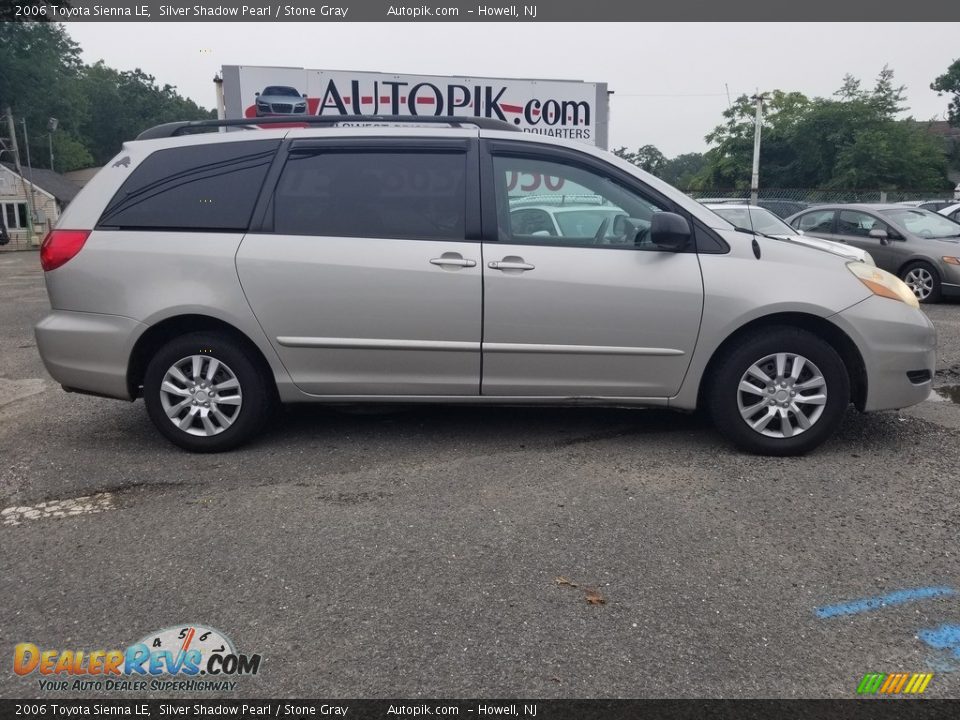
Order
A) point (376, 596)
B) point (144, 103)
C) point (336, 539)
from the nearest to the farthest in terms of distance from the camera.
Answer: point (376, 596)
point (336, 539)
point (144, 103)

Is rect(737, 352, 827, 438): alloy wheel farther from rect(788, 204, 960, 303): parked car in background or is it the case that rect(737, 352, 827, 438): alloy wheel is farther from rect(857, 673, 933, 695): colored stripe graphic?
rect(788, 204, 960, 303): parked car in background

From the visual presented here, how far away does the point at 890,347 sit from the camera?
14.5ft

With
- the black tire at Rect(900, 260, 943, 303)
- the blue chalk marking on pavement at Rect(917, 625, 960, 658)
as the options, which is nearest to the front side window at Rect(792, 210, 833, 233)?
the black tire at Rect(900, 260, 943, 303)

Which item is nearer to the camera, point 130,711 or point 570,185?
point 130,711

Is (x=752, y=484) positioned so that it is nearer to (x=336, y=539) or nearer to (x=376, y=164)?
(x=336, y=539)

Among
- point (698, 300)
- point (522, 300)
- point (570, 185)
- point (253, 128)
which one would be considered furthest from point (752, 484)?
point (253, 128)

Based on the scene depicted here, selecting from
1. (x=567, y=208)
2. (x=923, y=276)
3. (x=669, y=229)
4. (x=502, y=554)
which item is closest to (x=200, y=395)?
(x=502, y=554)

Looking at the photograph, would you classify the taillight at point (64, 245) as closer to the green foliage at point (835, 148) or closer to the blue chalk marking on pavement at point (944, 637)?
the blue chalk marking on pavement at point (944, 637)

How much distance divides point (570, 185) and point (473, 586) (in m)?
2.52

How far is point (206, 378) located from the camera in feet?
15.1

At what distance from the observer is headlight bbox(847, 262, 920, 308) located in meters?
4.48

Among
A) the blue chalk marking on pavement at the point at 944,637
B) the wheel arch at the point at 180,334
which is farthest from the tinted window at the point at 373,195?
the blue chalk marking on pavement at the point at 944,637

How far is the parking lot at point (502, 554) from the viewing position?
2.59 meters

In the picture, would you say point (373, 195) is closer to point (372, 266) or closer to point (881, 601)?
point (372, 266)
